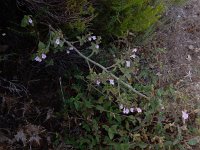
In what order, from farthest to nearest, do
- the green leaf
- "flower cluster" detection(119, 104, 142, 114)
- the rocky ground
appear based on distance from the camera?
the rocky ground < the green leaf < "flower cluster" detection(119, 104, 142, 114)

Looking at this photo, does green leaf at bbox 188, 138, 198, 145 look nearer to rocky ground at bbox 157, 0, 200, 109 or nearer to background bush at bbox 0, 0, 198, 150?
background bush at bbox 0, 0, 198, 150

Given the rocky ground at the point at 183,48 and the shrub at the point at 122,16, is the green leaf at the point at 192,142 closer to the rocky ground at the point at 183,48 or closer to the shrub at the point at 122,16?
the rocky ground at the point at 183,48

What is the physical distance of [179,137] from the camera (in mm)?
2678

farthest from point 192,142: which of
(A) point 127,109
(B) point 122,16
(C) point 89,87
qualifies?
(B) point 122,16

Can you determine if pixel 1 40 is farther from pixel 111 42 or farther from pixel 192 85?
pixel 192 85

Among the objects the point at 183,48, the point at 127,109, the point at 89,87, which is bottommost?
the point at 127,109

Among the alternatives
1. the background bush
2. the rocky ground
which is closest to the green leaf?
the background bush

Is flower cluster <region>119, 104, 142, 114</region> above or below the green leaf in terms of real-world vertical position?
→ above

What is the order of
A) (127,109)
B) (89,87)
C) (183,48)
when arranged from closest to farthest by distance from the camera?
(127,109) → (89,87) → (183,48)

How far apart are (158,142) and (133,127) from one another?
0.67 feet

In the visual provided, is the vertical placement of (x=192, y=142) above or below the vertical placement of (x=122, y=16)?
below

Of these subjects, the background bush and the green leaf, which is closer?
the background bush

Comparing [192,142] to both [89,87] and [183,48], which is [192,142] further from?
[183,48]

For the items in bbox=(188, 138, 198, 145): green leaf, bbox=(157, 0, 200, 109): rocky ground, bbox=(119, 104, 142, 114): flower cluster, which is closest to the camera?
bbox=(119, 104, 142, 114): flower cluster
